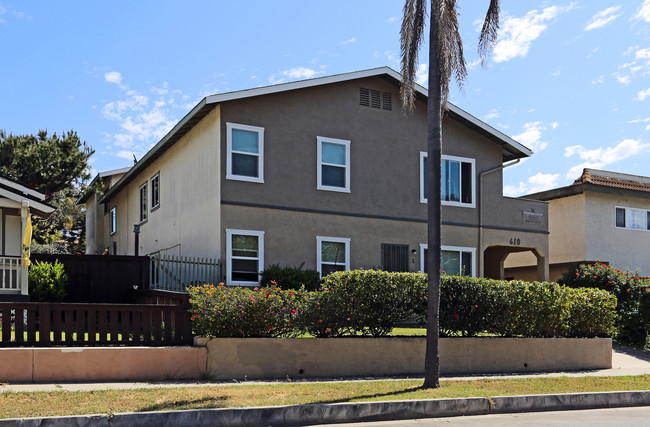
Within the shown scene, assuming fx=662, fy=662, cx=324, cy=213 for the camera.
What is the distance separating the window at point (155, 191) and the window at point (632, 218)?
18313 millimetres

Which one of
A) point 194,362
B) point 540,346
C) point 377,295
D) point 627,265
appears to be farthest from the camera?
point 627,265

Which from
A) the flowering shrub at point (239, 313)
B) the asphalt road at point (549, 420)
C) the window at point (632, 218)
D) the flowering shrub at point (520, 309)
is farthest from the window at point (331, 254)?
the window at point (632, 218)

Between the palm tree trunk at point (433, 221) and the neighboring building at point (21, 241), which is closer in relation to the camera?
the palm tree trunk at point (433, 221)

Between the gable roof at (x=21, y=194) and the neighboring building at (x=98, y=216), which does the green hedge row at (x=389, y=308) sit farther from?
the neighboring building at (x=98, y=216)

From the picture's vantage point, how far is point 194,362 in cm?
1158

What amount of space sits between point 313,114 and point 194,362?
9862 millimetres

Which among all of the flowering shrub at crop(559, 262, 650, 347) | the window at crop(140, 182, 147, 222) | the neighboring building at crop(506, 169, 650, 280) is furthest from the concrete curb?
the window at crop(140, 182, 147, 222)

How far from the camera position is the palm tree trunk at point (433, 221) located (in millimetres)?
11430

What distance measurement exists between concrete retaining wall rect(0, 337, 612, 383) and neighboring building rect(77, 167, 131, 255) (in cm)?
2127

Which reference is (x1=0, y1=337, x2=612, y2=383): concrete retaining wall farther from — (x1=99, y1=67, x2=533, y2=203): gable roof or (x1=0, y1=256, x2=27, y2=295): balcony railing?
(x1=99, y1=67, x2=533, y2=203): gable roof

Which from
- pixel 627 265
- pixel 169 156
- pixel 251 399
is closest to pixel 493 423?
pixel 251 399

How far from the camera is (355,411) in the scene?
9516mm

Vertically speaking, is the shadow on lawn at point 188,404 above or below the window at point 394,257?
below

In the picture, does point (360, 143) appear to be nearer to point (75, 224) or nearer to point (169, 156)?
point (169, 156)
